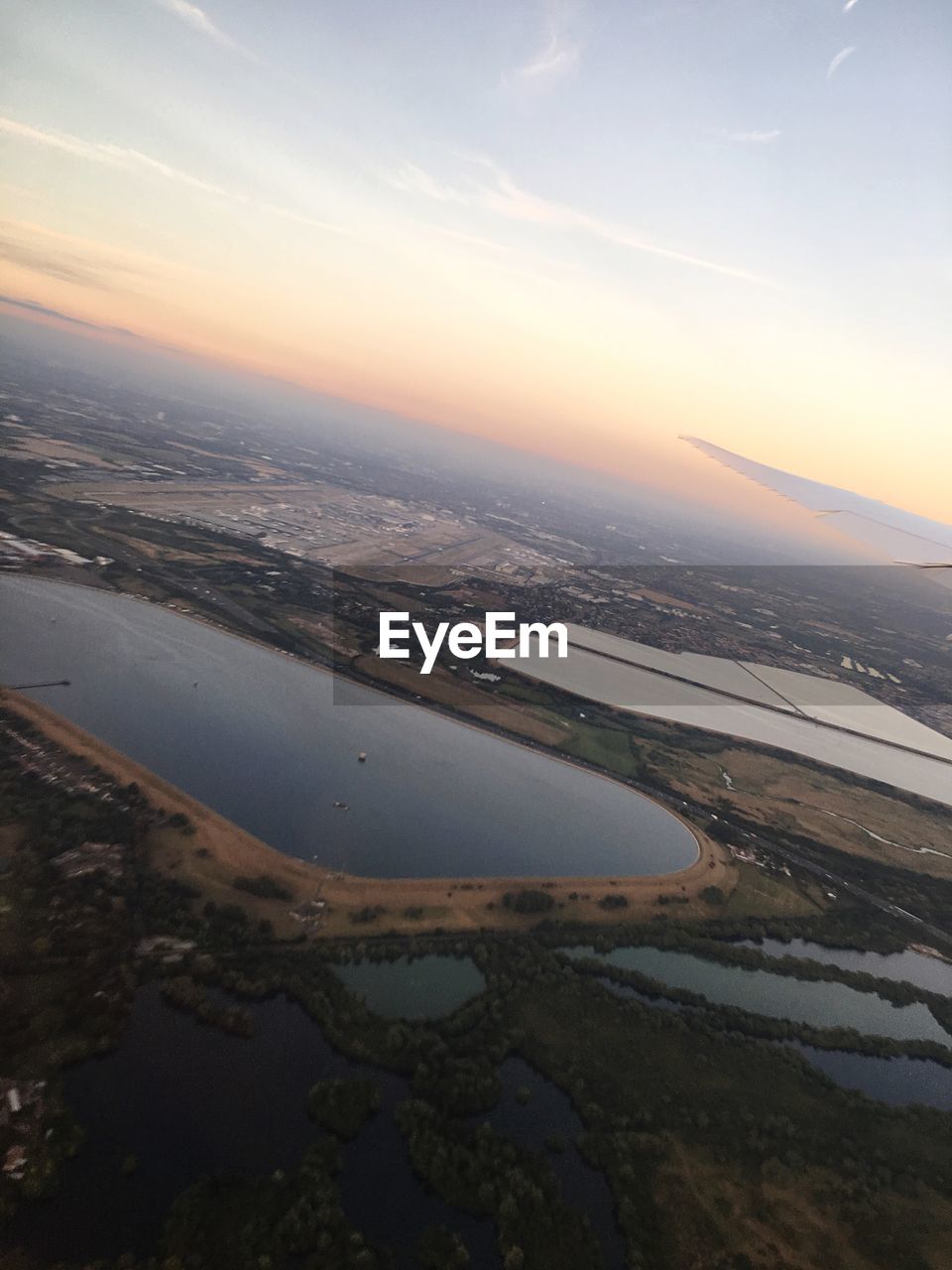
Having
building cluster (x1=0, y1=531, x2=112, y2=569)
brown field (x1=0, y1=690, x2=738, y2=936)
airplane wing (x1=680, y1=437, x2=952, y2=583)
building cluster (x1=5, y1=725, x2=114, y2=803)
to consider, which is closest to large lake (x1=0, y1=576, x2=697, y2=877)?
brown field (x1=0, y1=690, x2=738, y2=936)

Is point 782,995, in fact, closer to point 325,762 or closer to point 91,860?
point 325,762

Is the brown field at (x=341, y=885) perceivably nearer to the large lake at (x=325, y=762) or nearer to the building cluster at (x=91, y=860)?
the large lake at (x=325, y=762)

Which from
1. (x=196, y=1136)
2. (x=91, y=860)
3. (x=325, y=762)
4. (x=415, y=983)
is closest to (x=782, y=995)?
(x=415, y=983)

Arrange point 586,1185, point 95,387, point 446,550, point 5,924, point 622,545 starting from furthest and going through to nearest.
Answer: point 95,387
point 622,545
point 446,550
point 5,924
point 586,1185

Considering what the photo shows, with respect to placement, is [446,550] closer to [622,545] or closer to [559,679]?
[559,679]

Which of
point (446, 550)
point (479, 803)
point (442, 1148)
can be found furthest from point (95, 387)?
point (442, 1148)

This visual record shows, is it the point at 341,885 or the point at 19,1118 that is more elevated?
the point at 341,885
